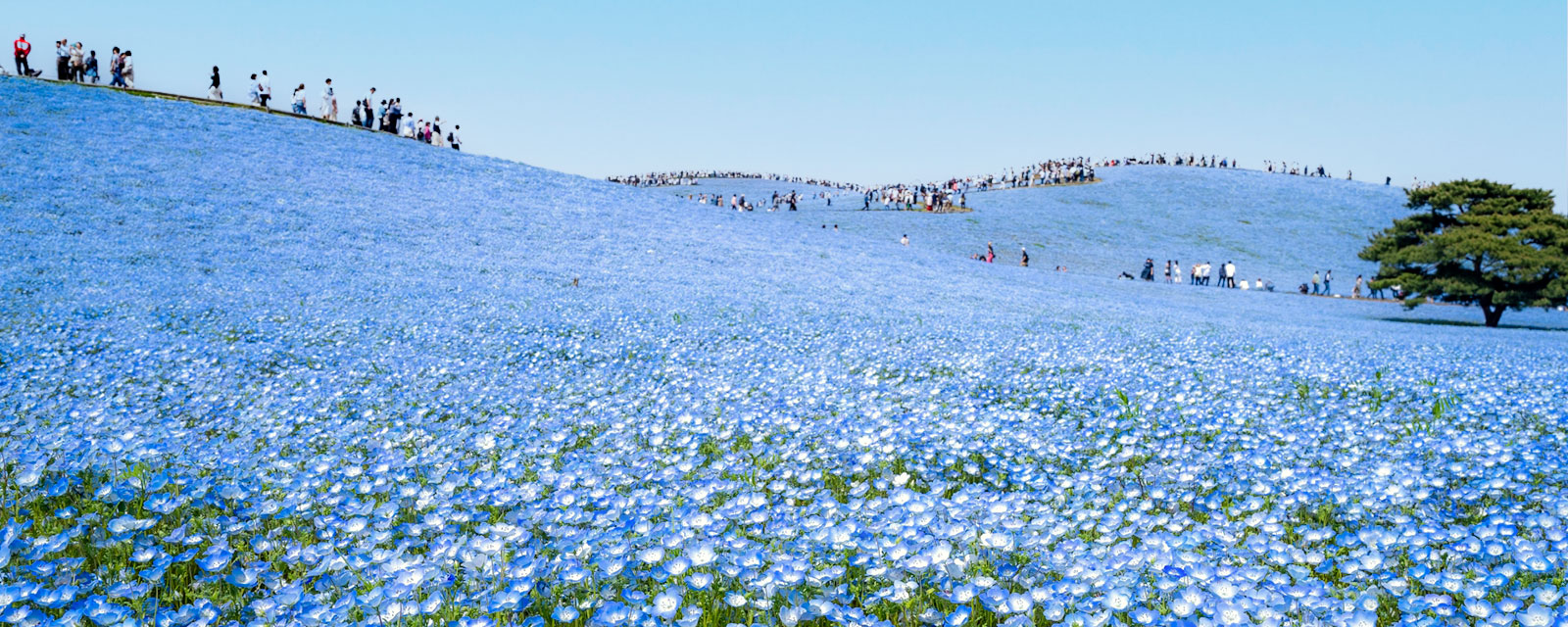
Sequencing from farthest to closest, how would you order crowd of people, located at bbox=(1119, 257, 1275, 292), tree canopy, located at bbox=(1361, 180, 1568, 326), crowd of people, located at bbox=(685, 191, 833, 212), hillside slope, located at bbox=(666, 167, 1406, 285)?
crowd of people, located at bbox=(685, 191, 833, 212) < hillside slope, located at bbox=(666, 167, 1406, 285) < crowd of people, located at bbox=(1119, 257, 1275, 292) < tree canopy, located at bbox=(1361, 180, 1568, 326)

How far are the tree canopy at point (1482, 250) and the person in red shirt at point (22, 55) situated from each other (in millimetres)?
48182

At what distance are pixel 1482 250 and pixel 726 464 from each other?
28.7 meters

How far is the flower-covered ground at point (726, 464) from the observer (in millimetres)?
3281

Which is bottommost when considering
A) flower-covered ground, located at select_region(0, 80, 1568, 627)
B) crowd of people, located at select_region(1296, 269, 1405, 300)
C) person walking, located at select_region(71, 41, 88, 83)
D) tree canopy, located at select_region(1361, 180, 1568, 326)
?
crowd of people, located at select_region(1296, 269, 1405, 300)

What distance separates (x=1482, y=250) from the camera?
969 inches

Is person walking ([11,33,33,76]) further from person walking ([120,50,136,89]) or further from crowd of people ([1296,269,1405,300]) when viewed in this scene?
crowd of people ([1296,269,1405,300])

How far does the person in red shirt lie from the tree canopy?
158ft

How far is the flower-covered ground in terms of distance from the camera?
3281 mm

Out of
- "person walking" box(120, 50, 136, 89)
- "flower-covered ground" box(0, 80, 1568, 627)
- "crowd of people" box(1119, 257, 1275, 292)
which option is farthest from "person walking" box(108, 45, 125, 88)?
"crowd of people" box(1119, 257, 1275, 292)

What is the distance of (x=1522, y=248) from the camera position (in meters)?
24.6

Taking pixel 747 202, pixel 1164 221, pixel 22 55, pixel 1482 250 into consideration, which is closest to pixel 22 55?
pixel 22 55

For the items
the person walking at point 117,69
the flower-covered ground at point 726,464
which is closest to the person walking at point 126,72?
the person walking at point 117,69

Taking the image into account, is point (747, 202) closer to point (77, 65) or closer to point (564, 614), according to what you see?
point (77, 65)

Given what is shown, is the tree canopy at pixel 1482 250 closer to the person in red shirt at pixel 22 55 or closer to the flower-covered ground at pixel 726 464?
the flower-covered ground at pixel 726 464
